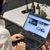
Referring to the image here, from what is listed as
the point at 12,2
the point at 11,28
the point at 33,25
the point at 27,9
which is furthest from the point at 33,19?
the point at 12,2

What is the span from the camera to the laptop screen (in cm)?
150

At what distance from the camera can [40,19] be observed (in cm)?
156

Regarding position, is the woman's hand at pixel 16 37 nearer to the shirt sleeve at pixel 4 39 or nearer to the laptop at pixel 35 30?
the laptop at pixel 35 30

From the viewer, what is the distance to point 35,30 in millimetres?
1561

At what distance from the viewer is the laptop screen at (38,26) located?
4.91 ft

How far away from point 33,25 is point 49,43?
42cm

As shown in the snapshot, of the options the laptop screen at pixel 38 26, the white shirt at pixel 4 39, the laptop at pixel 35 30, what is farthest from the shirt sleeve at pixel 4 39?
the laptop screen at pixel 38 26

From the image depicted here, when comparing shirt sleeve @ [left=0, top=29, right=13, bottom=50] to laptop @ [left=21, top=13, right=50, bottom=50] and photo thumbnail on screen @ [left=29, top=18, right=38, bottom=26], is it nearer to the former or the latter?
laptop @ [left=21, top=13, right=50, bottom=50]

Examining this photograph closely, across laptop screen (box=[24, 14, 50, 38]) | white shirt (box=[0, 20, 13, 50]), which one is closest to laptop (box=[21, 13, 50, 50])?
laptop screen (box=[24, 14, 50, 38])

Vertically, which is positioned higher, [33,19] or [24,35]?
[33,19]

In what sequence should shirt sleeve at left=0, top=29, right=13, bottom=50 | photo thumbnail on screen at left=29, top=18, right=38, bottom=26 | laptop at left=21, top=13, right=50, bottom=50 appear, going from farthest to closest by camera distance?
1. photo thumbnail on screen at left=29, top=18, right=38, bottom=26
2. laptop at left=21, top=13, right=50, bottom=50
3. shirt sleeve at left=0, top=29, right=13, bottom=50

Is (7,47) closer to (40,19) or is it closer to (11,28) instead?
(40,19)

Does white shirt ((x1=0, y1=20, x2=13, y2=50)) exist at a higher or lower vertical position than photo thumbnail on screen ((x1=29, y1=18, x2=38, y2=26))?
higher

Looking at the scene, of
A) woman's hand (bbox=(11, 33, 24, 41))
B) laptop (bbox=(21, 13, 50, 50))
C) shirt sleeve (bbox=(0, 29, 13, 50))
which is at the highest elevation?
shirt sleeve (bbox=(0, 29, 13, 50))
